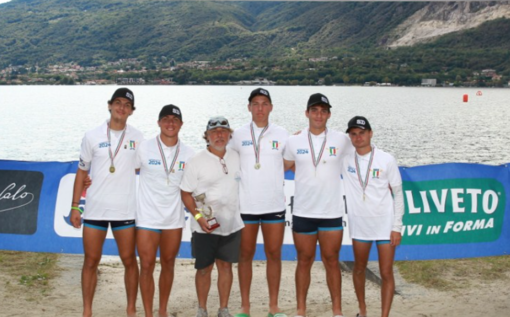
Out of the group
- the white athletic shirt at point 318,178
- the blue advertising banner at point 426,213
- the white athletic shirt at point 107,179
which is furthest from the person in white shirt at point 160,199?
the blue advertising banner at point 426,213

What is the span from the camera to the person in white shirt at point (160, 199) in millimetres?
5816

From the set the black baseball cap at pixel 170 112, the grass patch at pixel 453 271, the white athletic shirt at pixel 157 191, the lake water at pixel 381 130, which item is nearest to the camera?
the white athletic shirt at pixel 157 191

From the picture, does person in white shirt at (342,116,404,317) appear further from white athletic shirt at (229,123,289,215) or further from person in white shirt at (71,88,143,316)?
person in white shirt at (71,88,143,316)

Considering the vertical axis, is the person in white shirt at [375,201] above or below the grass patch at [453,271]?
above

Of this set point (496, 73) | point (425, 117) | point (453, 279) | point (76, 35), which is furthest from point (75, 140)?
point (76, 35)

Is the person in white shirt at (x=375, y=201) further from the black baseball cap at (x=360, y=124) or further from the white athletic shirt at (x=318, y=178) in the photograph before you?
the white athletic shirt at (x=318, y=178)

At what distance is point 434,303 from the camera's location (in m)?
7.28

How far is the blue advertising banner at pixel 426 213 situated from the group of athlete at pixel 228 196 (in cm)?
216

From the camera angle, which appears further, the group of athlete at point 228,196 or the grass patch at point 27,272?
the grass patch at point 27,272

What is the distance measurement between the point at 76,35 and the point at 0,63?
1262 inches

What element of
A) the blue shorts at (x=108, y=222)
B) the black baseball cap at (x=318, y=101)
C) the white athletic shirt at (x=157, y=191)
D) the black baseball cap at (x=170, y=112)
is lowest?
the blue shorts at (x=108, y=222)

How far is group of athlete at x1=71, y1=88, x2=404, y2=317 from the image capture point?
584cm

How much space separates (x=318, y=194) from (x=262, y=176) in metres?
0.60

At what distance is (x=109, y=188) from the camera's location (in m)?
5.81
